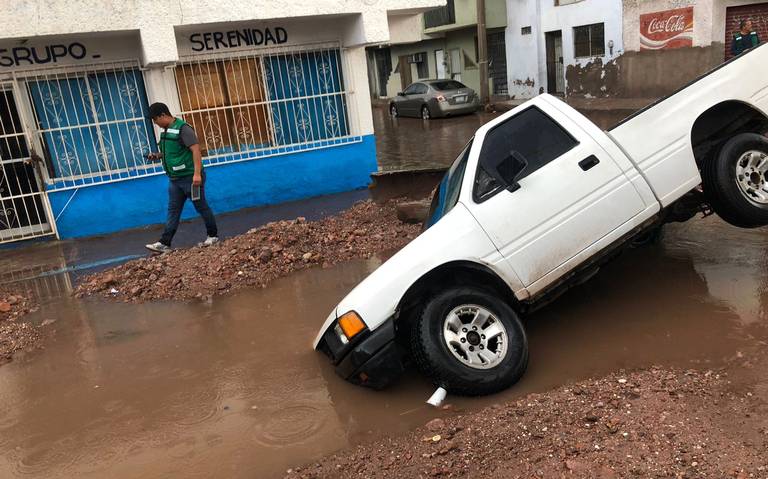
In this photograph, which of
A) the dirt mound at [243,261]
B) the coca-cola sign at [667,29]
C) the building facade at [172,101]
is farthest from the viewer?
the coca-cola sign at [667,29]

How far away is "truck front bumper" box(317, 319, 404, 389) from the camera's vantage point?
152 inches

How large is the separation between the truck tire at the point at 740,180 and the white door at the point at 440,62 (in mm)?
25461

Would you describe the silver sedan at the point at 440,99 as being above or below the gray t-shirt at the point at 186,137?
below

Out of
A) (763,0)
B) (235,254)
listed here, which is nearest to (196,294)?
(235,254)

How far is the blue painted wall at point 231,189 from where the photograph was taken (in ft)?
31.0

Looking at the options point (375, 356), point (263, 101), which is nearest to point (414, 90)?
point (263, 101)

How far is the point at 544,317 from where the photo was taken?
16.3 ft

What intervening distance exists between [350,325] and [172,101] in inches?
272

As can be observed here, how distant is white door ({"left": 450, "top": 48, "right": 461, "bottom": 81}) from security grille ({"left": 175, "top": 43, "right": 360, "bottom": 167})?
1846 centimetres

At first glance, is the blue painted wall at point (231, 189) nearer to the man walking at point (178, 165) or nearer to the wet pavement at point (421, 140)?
the wet pavement at point (421, 140)

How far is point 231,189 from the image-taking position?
1017 cm

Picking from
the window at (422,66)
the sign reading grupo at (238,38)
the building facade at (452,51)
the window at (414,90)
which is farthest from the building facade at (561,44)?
the sign reading grupo at (238,38)

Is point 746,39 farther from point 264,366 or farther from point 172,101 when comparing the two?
point 264,366

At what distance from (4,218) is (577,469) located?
9281 millimetres
